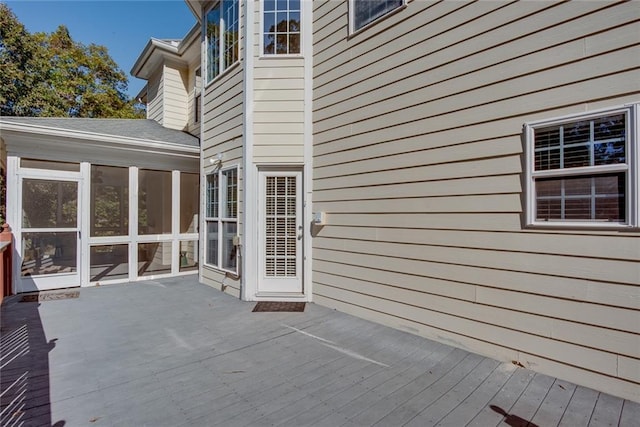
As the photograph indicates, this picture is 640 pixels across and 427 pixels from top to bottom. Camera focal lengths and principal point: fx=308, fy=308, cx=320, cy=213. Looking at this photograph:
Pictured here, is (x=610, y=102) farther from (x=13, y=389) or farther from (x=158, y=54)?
(x=158, y=54)

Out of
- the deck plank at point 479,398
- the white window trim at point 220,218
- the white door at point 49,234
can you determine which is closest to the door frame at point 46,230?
the white door at point 49,234

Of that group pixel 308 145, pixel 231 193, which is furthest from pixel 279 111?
pixel 231 193

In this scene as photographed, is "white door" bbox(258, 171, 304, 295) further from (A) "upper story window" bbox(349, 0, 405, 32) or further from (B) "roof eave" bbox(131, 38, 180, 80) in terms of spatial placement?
(B) "roof eave" bbox(131, 38, 180, 80)

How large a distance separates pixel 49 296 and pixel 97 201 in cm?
201

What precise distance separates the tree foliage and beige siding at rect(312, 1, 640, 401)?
12.9 m

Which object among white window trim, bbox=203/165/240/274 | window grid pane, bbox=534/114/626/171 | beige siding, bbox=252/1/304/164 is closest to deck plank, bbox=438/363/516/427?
window grid pane, bbox=534/114/626/171

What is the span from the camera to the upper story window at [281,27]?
15.2 ft

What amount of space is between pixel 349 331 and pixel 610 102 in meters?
2.97

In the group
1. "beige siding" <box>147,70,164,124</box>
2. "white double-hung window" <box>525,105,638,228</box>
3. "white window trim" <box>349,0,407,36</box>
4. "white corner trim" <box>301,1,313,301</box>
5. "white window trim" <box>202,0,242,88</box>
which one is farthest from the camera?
"beige siding" <box>147,70,164,124</box>

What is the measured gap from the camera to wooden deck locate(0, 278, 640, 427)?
6.40 ft

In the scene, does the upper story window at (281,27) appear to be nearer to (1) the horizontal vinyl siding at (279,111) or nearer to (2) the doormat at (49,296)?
(1) the horizontal vinyl siding at (279,111)

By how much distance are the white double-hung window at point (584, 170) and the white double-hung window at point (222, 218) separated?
3958mm

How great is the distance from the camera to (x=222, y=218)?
5.28m

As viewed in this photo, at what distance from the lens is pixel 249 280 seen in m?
4.59
